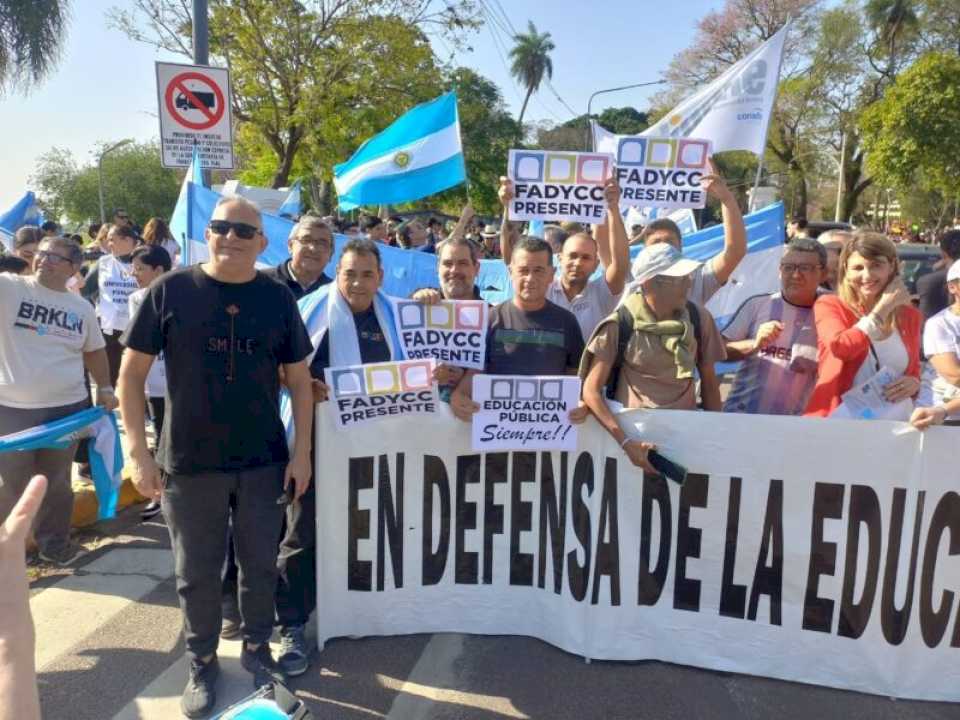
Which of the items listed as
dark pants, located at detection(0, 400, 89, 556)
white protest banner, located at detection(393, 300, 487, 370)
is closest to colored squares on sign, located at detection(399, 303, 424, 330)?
white protest banner, located at detection(393, 300, 487, 370)

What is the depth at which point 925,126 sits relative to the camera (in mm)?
25422

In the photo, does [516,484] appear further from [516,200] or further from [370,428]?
[516,200]

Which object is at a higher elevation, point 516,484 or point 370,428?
point 370,428

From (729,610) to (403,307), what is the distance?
6.46ft

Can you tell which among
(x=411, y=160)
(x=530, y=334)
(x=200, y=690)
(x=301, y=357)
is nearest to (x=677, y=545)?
(x=530, y=334)

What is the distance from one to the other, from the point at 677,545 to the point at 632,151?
254 centimetres

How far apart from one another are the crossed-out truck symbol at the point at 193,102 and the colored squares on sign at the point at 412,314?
174 inches

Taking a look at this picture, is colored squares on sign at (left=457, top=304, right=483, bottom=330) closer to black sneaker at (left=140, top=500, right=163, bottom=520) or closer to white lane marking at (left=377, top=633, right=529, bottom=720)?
white lane marking at (left=377, top=633, right=529, bottom=720)

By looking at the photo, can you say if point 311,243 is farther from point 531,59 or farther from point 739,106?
point 531,59

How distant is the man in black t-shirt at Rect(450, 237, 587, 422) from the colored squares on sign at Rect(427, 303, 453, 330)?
0.20 m

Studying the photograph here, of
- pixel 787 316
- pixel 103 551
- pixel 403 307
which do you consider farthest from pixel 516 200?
pixel 103 551

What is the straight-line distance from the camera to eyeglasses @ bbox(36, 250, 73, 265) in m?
4.07

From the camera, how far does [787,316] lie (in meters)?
3.66

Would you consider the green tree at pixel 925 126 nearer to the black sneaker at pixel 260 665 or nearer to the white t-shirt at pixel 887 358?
the white t-shirt at pixel 887 358
